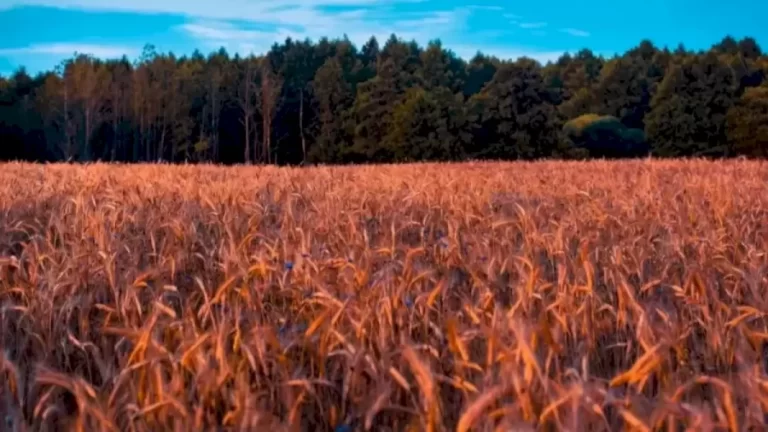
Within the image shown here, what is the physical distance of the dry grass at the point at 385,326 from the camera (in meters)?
1.75

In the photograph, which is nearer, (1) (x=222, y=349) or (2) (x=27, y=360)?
(1) (x=222, y=349)

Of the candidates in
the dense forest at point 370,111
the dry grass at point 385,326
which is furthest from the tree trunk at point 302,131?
the dry grass at point 385,326

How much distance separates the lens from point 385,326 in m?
2.52

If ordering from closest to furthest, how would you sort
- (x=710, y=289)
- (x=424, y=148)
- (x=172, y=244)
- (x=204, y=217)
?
(x=710, y=289) → (x=172, y=244) → (x=204, y=217) → (x=424, y=148)

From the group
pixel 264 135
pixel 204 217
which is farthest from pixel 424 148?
pixel 204 217

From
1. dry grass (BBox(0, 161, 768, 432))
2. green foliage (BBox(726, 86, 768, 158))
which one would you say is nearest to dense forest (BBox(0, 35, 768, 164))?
green foliage (BBox(726, 86, 768, 158))

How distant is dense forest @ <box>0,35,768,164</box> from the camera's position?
47.1 m

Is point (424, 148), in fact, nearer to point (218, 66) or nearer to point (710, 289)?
point (218, 66)

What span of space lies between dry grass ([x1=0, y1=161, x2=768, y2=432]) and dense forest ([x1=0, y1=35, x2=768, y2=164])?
40765mm

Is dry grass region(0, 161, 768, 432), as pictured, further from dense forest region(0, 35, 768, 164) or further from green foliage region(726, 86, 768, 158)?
green foliage region(726, 86, 768, 158)

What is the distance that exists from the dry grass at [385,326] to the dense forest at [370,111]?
40765 millimetres

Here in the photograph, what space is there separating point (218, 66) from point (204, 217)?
6703 cm

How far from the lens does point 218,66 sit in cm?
7000

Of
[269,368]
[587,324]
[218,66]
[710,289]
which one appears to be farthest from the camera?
[218,66]
